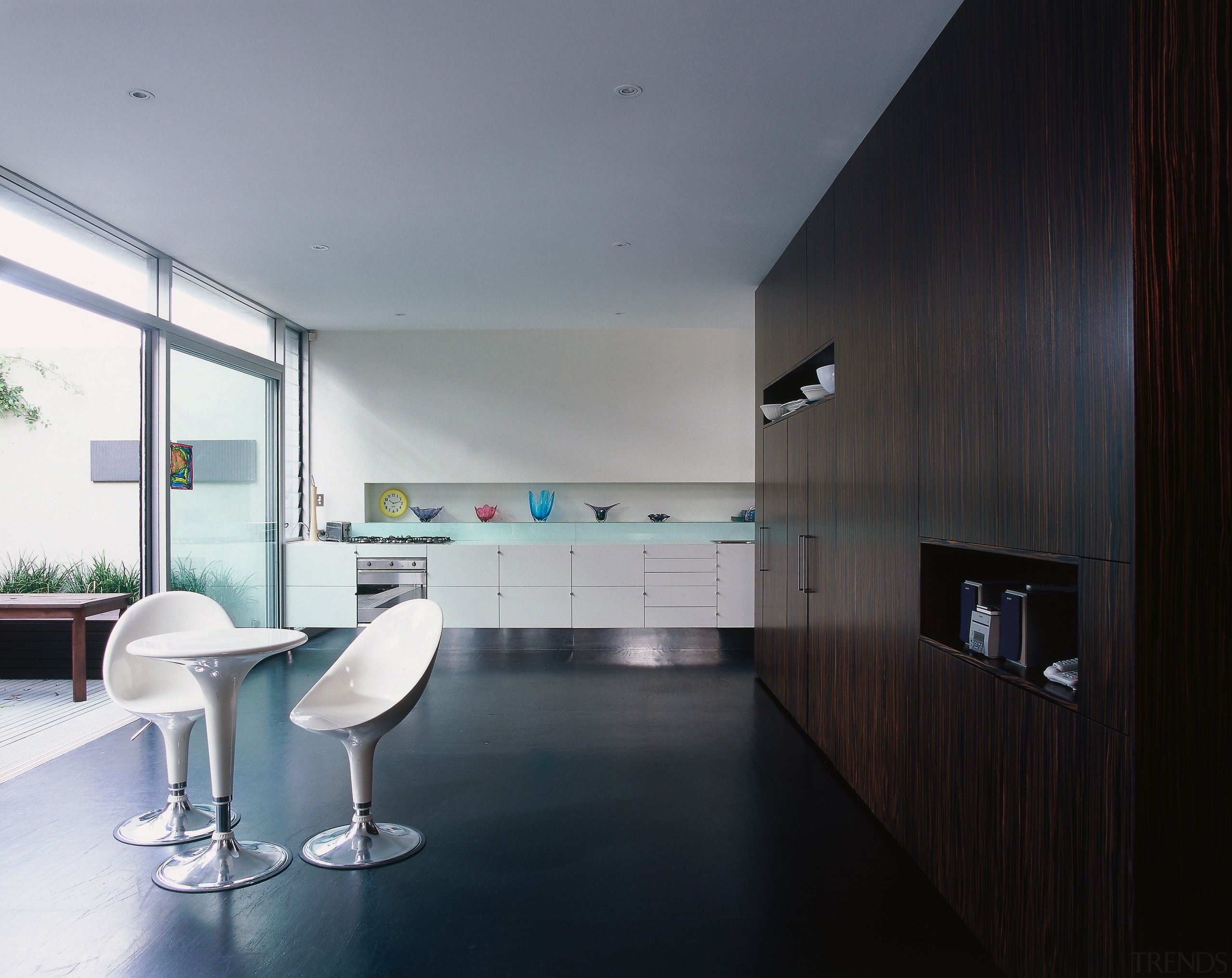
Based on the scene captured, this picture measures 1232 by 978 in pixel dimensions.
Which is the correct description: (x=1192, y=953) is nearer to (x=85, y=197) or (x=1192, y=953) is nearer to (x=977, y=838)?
(x=977, y=838)

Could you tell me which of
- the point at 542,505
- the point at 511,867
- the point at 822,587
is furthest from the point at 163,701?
the point at 542,505

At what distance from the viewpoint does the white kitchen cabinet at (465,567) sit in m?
6.86

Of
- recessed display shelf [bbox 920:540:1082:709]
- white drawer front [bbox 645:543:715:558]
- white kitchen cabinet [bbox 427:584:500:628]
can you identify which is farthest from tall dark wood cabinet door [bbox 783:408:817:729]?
white kitchen cabinet [bbox 427:584:500:628]

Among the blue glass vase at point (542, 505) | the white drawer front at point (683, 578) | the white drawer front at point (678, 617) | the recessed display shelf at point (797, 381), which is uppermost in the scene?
the recessed display shelf at point (797, 381)

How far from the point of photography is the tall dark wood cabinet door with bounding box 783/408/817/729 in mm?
4281

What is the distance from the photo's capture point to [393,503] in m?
7.64

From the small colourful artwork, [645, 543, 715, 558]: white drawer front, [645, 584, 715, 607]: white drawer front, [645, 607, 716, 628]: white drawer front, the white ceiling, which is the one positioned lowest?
[645, 607, 716, 628]: white drawer front

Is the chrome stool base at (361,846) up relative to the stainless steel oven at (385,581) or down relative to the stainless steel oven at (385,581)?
down

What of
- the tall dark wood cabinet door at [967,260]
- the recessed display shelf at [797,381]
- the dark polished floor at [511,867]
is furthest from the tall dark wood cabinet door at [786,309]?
the dark polished floor at [511,867]

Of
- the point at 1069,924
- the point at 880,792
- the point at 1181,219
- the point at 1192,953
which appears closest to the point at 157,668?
the point at 880,792

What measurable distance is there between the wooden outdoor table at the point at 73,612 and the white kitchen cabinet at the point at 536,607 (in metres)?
2.91

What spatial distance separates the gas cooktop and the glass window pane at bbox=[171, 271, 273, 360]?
170 centimetres

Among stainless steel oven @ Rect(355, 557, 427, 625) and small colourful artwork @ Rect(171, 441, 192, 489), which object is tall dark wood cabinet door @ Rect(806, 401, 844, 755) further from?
small colourful artwork @ Rect(171, 441, 192, 489)

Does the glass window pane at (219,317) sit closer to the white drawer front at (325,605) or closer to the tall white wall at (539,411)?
the tall white wall at (539,411)
